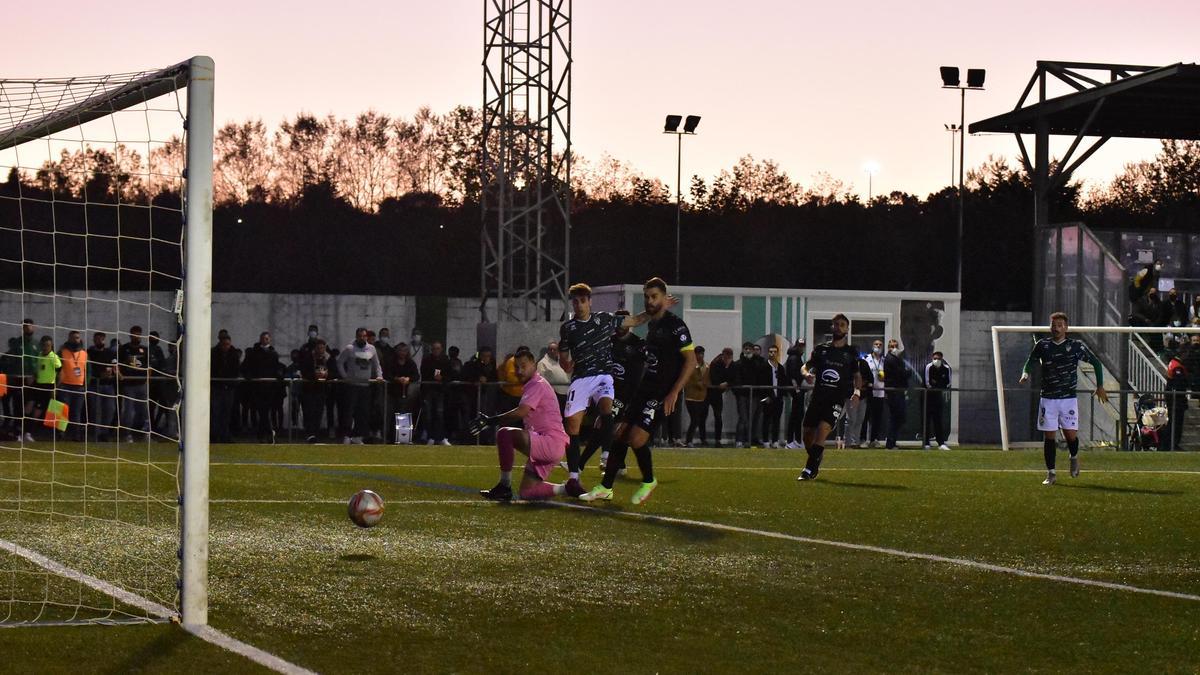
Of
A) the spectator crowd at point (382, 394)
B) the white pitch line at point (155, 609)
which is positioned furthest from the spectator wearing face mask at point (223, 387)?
the white pitch line at point (155, 609)

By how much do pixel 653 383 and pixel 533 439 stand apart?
1034 millimetres

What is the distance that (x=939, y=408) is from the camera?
26781 millimetres

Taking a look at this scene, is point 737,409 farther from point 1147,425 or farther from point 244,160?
point 244,160

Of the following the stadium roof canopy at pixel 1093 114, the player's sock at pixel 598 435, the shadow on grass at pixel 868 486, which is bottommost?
the shadow on grass at pixel 868 486

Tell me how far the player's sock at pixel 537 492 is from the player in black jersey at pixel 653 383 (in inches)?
13.1

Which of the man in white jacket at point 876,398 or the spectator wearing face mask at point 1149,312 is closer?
the man in white jacket at point 876,398

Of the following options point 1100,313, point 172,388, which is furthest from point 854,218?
point 172,388

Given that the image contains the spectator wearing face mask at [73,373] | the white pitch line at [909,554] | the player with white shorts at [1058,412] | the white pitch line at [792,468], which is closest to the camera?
the white pitch line at [909,554]

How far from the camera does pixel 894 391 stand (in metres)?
26.4

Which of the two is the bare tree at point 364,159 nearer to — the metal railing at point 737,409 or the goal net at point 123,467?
the metal railing at point 737,409

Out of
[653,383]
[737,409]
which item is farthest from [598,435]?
[737,409]

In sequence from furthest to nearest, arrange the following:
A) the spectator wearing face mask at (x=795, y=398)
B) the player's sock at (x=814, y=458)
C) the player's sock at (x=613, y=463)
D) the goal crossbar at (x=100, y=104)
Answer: the spectator wearing face mask at (x=795, y=398) → the player's sock at (x=814, y=458) → the player's sock at (x=613, y=463) → the goal crossbar at (x=100, y=104)

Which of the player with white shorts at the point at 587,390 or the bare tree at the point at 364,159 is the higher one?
the bare tree at the point at 364,159

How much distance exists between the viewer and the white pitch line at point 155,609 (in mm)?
5523
